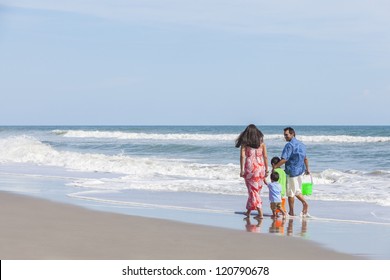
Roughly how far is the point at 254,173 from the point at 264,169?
0.68ft

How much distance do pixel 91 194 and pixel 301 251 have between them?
20.9 feet

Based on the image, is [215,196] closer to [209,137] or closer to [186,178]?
[186,178]

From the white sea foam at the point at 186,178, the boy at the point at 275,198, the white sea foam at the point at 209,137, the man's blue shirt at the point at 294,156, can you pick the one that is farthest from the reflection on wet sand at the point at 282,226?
the white sea foam at the point at 209,137

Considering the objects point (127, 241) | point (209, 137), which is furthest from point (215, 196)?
point (209, 137)

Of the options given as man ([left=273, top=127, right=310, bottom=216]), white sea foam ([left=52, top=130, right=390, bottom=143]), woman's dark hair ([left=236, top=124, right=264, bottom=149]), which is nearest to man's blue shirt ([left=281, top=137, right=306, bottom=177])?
man ([left=273, top=127, right=310, bottom=216])

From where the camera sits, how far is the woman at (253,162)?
1016cm

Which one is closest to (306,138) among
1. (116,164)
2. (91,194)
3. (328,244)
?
(116,164)

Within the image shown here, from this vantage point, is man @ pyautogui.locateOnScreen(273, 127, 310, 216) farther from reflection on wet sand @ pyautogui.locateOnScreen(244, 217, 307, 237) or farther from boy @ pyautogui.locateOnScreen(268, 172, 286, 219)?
reflection on wet sand @ pyautogui.locateOnScreen(244, 217, 307, 237)

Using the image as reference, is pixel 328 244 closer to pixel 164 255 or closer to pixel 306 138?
pixel 164 255

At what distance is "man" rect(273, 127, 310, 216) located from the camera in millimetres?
10391

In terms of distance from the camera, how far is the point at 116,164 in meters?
21.6

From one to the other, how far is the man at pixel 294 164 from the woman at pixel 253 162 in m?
0.26

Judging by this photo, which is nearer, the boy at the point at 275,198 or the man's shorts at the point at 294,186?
the boy at the point at 275,198

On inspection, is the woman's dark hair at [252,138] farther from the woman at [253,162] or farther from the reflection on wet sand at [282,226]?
the reflection on wet sand at [282,226]
